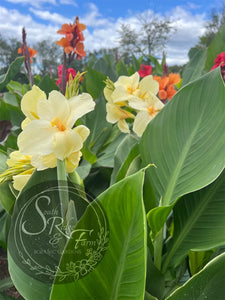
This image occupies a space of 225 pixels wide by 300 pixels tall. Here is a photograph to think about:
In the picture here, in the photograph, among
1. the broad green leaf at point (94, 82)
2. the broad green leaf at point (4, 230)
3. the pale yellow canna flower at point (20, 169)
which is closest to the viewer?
the pale yellow canna flower at point (20, 169)

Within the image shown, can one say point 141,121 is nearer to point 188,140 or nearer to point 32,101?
point 188,140

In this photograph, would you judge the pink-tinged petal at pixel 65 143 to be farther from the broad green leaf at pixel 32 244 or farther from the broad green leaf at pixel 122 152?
the broad green leaf at pixel 122 152

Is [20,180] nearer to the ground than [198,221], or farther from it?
farther from it

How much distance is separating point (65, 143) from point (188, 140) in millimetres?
283

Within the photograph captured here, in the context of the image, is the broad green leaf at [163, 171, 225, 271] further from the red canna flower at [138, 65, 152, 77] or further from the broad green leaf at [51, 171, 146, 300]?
the red canna flower at [138, 65, 152, 77]

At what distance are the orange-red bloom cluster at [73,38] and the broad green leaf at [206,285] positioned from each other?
3.18 feet

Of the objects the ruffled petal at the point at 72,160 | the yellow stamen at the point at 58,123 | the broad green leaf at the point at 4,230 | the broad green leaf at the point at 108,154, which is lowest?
the broad green leaf at the point at 4,230

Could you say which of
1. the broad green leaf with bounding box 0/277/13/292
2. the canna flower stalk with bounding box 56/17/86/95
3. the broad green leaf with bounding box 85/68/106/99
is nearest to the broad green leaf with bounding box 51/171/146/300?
the broad green leaf with bounding box 0/277/13/292

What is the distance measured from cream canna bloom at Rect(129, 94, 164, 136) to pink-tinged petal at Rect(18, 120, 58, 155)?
0.99 ft

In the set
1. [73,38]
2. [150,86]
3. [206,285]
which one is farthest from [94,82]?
[206,285]

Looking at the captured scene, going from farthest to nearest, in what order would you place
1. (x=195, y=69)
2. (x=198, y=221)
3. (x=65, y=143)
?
(x=195, y=69) < (x=198, y=221) < (x=65, y=143)

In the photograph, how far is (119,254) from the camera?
0.51m

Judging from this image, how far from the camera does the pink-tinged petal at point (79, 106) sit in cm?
51

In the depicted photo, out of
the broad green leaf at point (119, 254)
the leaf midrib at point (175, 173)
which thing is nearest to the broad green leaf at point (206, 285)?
the broad green leaf at point (119, 254)
